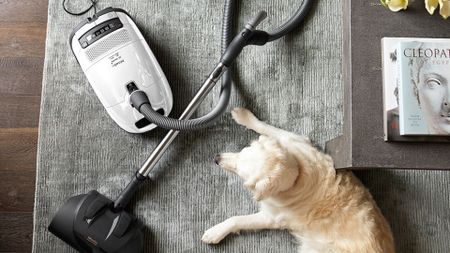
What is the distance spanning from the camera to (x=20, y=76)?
186 cm

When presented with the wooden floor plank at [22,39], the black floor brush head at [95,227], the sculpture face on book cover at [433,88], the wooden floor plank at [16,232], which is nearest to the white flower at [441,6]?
the sculpture face on book cover at [433,88]

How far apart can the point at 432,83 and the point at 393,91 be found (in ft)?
0.32

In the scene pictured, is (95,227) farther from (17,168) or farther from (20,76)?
(20,76)

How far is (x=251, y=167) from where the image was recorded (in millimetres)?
1358

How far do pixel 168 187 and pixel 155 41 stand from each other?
0.57 metres

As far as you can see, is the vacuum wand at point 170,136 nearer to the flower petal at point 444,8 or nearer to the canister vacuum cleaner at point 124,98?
the canister vacuum cleaner at point 124,98

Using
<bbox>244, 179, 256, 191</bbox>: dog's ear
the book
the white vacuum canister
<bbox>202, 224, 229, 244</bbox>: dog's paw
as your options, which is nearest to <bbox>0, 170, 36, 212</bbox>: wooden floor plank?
the white vacuum canister

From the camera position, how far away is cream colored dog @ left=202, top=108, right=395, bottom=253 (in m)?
1.35

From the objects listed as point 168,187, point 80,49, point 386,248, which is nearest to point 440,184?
point 386,248

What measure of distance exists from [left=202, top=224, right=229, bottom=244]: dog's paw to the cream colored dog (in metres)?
0.21

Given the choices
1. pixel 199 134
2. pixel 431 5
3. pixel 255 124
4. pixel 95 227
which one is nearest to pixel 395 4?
pixel 431 5

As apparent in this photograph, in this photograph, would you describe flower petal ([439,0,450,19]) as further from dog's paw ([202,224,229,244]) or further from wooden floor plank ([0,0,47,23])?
wooden floor plank ([0,0,47,23])

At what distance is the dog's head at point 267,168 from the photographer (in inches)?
Answer: 52.2

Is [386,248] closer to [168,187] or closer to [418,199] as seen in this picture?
[418,199]
